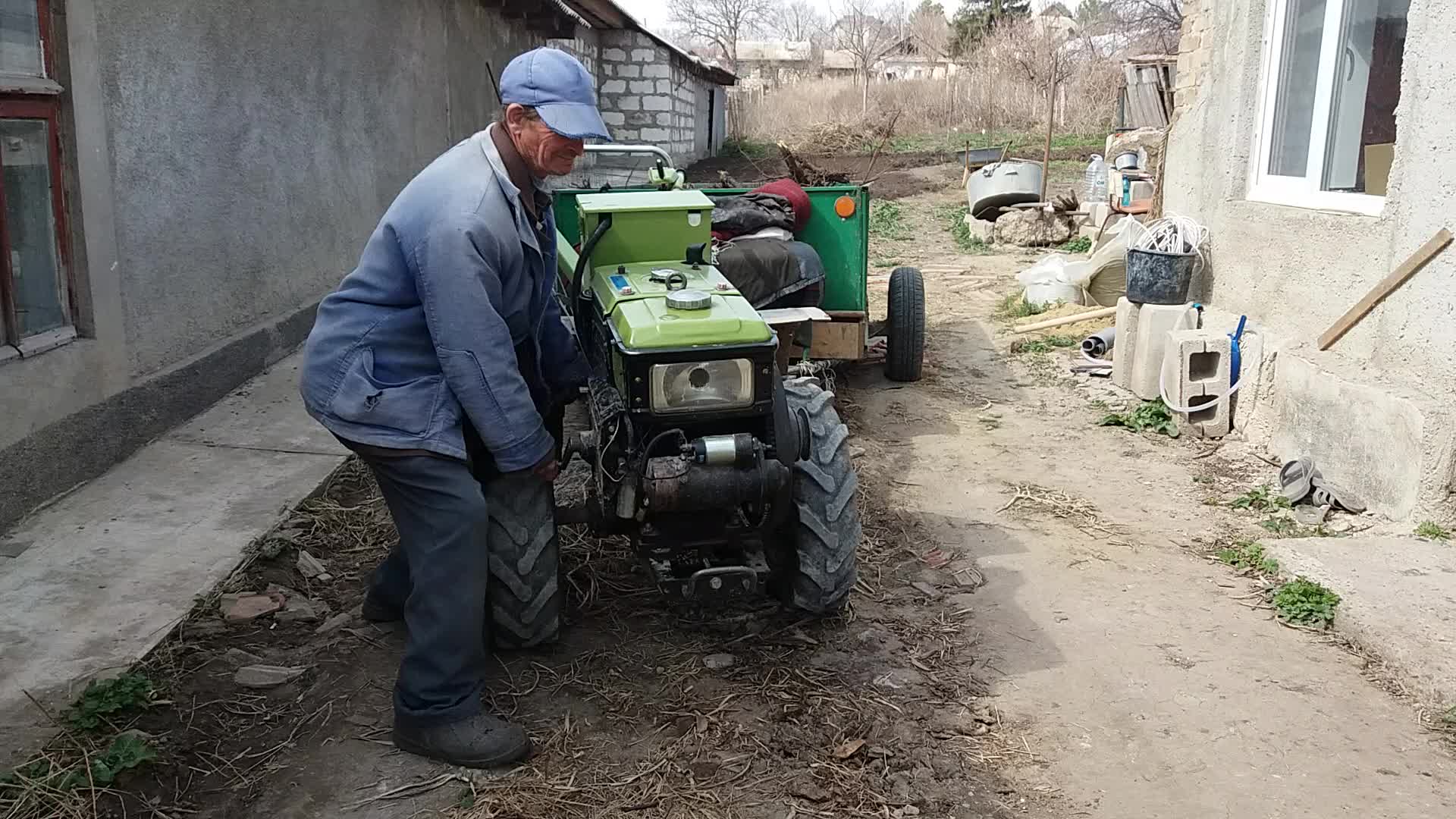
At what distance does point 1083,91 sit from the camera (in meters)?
32.2

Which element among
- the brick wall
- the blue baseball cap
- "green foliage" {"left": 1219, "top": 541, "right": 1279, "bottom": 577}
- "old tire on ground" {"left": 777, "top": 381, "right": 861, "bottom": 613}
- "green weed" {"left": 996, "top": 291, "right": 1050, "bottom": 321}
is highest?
the brick wall

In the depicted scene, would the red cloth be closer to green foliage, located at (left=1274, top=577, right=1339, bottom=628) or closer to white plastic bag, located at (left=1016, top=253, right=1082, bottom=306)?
green foliage, located at (left=1274, top=577, right=1339, bottom=628)

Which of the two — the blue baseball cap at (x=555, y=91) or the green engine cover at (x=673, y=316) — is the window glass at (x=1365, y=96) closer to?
the green engine cover at (x=673, y=316)

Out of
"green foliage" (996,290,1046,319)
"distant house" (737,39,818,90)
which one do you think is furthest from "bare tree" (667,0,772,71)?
"green foliage" (996,290,1046,319)

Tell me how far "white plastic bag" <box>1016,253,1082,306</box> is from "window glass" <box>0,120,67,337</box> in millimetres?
8012

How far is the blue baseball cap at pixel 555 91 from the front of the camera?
2.97 meters

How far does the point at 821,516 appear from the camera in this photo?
3.60m

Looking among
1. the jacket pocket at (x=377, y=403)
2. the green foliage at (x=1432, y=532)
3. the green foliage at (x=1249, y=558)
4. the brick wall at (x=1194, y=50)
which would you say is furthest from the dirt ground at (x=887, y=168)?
the jacket pocket at (x=377, y=403)

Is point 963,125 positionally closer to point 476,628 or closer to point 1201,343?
point 1201,343

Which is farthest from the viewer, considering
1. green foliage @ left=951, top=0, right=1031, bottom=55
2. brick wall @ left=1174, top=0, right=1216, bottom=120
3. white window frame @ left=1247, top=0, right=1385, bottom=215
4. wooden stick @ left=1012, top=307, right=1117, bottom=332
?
green foliage @ left=951, top=0, right=1031, bottom=55

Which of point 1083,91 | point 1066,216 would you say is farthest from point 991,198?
point 1083,91

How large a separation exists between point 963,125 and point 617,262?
31698mm

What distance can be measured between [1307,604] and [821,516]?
80.1 inches

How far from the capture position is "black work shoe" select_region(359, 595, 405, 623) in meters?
3.94
